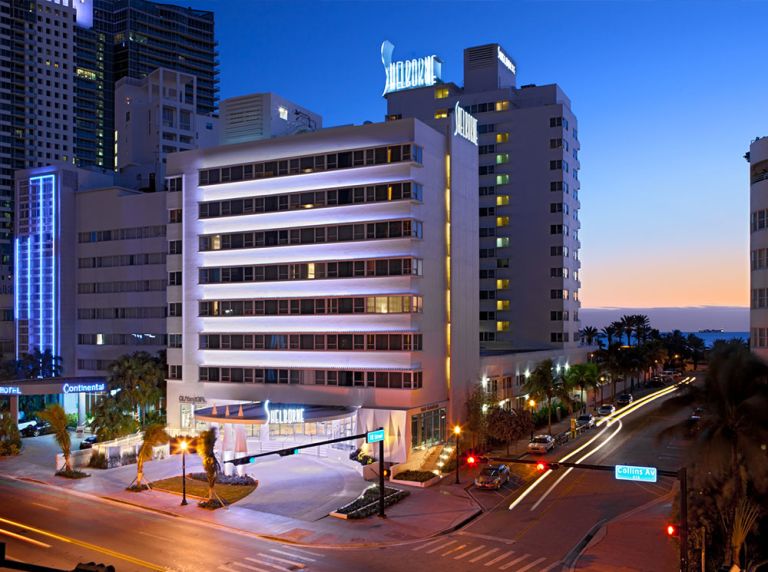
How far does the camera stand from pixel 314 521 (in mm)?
48312

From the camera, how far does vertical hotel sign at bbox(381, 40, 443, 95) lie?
126375mm

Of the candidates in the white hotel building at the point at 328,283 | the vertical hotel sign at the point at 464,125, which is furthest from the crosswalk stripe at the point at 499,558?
the vertical hotel sign at the point at 464,125

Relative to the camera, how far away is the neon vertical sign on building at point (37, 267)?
103250 mm

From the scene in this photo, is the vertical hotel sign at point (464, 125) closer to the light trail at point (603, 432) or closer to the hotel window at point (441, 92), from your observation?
the light trail at point (603, 432)

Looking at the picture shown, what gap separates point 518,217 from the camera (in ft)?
375

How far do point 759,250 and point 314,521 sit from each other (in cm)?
3977

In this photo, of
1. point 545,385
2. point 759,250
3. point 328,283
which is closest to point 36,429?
point 328,283

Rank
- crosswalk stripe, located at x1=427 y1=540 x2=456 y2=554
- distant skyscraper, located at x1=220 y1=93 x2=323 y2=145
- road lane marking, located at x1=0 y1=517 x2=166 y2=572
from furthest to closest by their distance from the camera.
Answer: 1. distant skyscraper, located at x1=220 y1=93 x2=323 y2=145
2. crosswalk stripe, located at x1=427 y1=540 x2=456 y2=554
3. road lane marking, located at x1=0 y1=517 x2=166 y2=572

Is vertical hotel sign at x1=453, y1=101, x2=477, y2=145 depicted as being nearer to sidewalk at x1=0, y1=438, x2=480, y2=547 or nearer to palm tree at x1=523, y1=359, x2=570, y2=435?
palm tree at x1=523, y1=359, x2=570, y2=435

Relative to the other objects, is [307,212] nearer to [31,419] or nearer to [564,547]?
[564,547]

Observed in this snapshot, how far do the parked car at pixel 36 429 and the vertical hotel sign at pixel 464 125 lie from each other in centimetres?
5856

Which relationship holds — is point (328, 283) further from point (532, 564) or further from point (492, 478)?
point (532, 564)

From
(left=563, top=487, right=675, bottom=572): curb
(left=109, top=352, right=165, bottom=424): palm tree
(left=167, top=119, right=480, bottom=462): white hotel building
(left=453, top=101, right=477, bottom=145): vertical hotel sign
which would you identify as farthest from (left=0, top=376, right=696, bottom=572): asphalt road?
(left=453, top=101, right=477, bottom=145): vertical hotel sign

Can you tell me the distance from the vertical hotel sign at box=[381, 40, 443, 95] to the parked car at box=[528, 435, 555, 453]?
2941 inches
